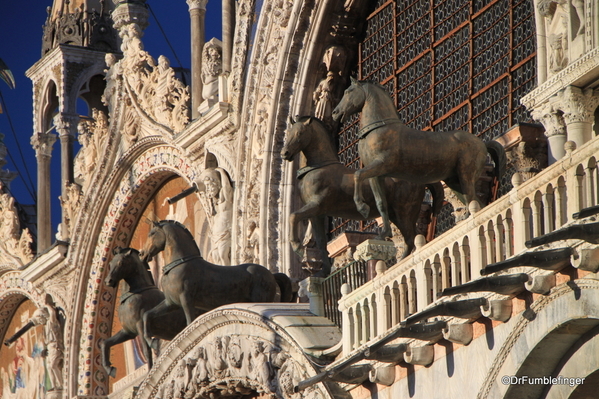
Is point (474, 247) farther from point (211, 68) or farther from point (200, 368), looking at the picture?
A: point (211, 68)

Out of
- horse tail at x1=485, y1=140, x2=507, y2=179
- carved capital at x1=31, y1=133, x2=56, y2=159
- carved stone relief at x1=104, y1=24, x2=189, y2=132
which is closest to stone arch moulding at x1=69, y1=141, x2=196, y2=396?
carved stone relief at x1=104, y1=24, x2=189, y2=132

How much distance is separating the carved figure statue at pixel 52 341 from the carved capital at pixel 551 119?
1330 cm

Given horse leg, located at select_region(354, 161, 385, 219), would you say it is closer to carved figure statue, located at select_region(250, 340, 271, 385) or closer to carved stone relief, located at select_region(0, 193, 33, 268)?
carved figure statue, located at select_region(250, 340, 271, 385)

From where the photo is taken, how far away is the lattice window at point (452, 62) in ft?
51.7

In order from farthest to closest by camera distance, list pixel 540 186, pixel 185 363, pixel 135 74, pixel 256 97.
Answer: pixel 135 74, pixel 256 97, pixel 185 363, pixel 540 186

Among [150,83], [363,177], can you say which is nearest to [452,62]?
[363,177]

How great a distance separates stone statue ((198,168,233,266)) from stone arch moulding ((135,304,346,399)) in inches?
158

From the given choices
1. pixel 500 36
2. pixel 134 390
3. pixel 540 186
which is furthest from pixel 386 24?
pixel 540 186

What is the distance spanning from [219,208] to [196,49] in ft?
9.97

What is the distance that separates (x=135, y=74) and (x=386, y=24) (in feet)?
19.1

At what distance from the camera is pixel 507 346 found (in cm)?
1020

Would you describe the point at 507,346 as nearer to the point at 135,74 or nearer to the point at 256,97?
the point at 256,97

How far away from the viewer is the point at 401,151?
13.0 metres

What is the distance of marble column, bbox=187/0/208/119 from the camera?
69.5 ft
